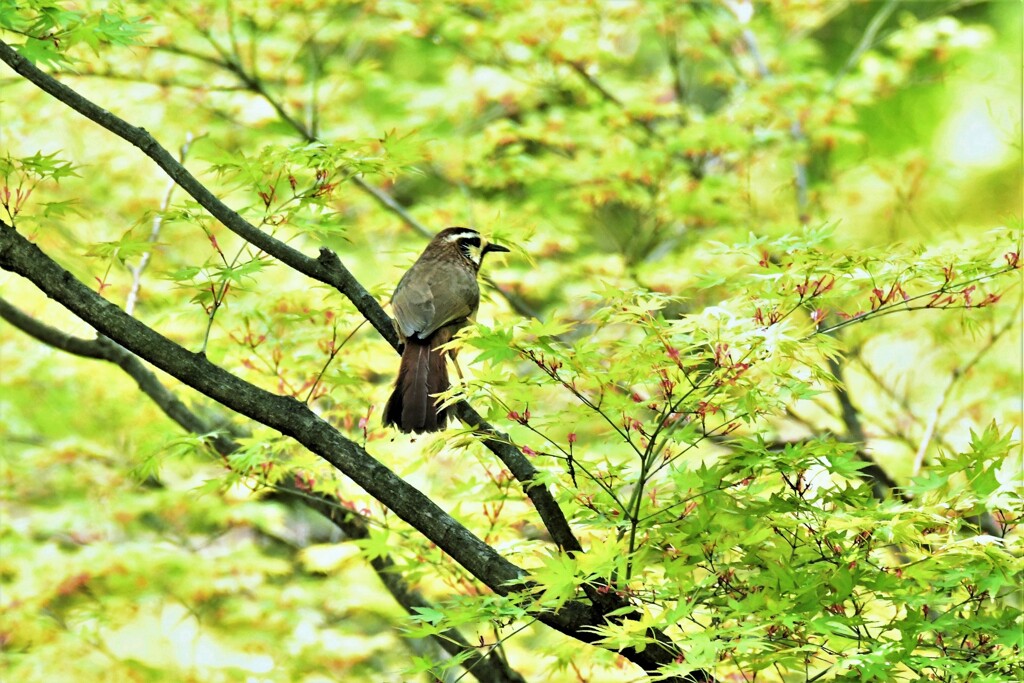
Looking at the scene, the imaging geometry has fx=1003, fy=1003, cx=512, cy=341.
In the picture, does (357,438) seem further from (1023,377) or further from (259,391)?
(1023,377)

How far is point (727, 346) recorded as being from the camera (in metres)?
2.76

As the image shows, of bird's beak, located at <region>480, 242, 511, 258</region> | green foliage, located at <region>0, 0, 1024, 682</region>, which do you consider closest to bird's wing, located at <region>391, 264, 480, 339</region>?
bird's beak, located at <region>480, 242, 511, 258</region>

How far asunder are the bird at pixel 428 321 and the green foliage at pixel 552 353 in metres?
0.28

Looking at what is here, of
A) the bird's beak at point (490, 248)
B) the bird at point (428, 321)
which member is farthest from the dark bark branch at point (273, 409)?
the bird's beak at point (490, 248)

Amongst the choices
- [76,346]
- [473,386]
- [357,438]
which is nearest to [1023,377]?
[357,438]

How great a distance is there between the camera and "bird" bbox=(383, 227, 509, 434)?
3561 mm

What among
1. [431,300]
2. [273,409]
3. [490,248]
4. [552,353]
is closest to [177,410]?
[431,300]

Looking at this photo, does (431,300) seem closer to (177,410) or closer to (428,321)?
(428,321)

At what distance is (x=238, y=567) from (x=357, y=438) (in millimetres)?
2935

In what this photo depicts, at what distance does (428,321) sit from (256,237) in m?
0.83

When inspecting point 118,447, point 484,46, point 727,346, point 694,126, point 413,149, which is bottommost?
point 727,346

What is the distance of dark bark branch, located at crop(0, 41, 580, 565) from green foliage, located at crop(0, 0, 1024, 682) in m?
0.10

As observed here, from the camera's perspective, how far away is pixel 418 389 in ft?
11.8

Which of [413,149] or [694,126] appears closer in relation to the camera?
[413,149]
